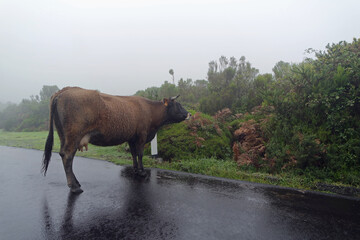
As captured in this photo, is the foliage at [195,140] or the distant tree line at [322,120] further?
the foliage at [195,140]

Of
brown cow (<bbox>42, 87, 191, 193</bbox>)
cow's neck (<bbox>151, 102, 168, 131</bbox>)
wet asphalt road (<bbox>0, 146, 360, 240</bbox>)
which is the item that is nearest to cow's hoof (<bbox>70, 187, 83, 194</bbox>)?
brown cow (<bbox>42, 87, 191, 193</bbox>)

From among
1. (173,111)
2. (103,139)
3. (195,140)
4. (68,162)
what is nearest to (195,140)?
(195,140)

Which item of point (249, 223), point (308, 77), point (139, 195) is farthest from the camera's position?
point (308, 77)

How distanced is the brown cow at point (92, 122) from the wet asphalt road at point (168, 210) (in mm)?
658

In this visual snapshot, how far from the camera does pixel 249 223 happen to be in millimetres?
3238

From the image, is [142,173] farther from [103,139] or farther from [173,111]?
[173,111]

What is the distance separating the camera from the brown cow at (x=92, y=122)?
14.9ft

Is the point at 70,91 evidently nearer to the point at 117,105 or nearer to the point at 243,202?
the point at 117,105

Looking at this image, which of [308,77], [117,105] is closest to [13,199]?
[117,105]

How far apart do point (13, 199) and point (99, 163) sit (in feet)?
10.3

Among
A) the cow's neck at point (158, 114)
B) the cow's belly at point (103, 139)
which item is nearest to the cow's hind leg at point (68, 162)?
the cow's belly at point (103, 139)

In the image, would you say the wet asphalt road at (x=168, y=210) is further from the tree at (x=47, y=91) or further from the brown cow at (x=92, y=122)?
the tree at (x=47, y=91)

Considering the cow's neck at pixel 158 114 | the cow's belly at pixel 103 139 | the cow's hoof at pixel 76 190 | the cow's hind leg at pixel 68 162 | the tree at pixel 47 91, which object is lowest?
the cow's hoof at pixel 76 190

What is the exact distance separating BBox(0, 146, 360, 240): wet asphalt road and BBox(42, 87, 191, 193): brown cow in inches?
25.9
